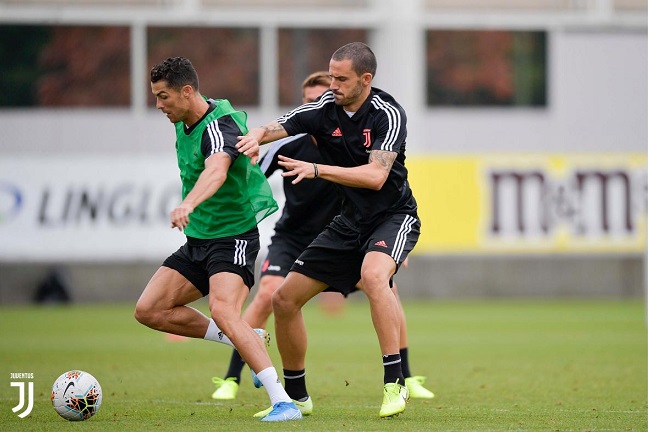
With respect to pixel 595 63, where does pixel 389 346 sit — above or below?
below

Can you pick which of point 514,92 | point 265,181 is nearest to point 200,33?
point 514,92

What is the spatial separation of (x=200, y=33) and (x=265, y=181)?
17.5 m

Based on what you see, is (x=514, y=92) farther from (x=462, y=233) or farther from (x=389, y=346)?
(x=389, y=346)

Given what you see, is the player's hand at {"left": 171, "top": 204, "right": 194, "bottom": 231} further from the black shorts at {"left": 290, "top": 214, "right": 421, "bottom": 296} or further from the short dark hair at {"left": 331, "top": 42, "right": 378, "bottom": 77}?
the short dark hair at {"left": 331, "top": 42, "right": 378, "bottom": 77}

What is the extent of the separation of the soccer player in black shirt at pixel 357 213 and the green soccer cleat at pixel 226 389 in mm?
1009

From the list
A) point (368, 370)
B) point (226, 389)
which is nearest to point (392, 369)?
point (226, 389)

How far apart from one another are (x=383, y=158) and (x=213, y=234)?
127 centimetres

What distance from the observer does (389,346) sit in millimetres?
7949

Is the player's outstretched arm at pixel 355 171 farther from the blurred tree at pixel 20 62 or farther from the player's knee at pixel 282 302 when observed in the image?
the blurred tree at pixel 20 62

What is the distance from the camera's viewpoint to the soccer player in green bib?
7.77 metres

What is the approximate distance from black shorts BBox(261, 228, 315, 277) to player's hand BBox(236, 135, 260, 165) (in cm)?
219

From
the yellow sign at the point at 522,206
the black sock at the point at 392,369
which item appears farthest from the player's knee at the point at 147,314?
the yellow sign at the point at 522,206

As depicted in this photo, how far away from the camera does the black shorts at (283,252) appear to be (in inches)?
392

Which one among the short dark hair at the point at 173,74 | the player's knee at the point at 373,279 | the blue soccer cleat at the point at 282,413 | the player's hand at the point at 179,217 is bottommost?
the blue soccer cleat at the point at 282,413
